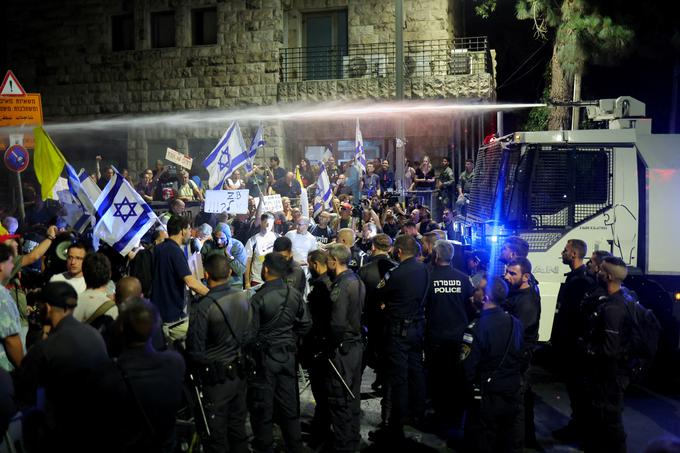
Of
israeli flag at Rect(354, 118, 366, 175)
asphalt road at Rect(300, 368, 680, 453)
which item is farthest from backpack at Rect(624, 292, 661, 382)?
israeli flag at Rect(354, 118, 366, 175)

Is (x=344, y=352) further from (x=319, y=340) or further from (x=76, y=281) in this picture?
(x=76, y=281)

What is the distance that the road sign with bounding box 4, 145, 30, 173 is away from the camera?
12000 millimetres

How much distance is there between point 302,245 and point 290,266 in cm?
349

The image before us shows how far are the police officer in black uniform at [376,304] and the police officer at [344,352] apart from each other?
0.61 m

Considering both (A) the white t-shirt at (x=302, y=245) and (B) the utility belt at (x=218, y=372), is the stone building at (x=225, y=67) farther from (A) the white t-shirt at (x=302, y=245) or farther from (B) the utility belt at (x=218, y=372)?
(B) the utility belt at (x=218, y=372)

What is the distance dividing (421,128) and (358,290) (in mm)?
15412

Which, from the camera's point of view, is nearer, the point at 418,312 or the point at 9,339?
the point at 9,339

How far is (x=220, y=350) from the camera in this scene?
581 cm

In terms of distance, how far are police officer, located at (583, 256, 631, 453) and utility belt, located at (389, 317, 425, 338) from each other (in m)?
1.75

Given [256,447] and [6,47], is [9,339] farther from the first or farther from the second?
[6,47]

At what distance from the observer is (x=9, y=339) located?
17.6 ft

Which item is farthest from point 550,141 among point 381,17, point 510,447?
point 381,17

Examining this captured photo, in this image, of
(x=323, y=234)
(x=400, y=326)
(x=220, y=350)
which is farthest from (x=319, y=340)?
(x=323, y=234)

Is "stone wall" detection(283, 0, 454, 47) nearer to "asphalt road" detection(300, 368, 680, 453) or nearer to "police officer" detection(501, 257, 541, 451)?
"asphalt road" detection(300, 368, 680, 453)
